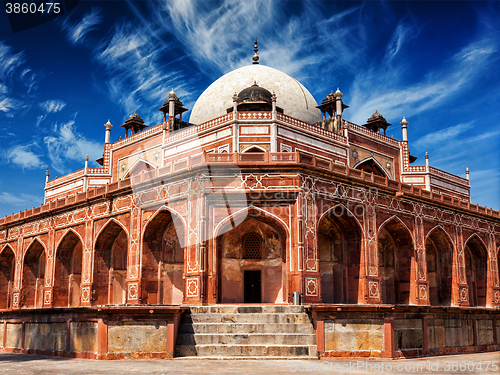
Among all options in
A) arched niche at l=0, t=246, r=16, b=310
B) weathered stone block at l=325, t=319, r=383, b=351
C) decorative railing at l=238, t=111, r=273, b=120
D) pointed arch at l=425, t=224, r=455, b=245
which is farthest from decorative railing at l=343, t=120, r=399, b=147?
arched niche at l=0, t=246, r=16, b=310

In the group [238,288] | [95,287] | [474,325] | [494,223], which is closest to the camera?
[474,325]

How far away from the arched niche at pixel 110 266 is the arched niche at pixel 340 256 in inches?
375

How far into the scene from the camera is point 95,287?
24688mm

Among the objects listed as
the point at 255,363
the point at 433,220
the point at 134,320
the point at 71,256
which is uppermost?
the point at 433,220

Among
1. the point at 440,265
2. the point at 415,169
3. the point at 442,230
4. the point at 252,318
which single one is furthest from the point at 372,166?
the point at 252,318

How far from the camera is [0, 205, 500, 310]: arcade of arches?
21406 mm

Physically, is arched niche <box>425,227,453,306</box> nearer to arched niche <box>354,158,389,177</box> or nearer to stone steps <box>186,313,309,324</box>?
arched niche <box>354,158,389,177</box>

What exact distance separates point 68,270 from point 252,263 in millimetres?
11039

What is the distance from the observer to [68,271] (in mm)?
27344

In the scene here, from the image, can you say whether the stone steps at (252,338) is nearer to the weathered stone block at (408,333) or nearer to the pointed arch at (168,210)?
the weathered stone block at (408,333)

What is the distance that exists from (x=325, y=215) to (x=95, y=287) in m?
11.6

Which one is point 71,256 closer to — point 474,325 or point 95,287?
point 95,287

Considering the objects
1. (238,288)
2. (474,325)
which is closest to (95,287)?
(238,288)

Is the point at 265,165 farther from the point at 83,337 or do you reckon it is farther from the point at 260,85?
the point at 260,85
